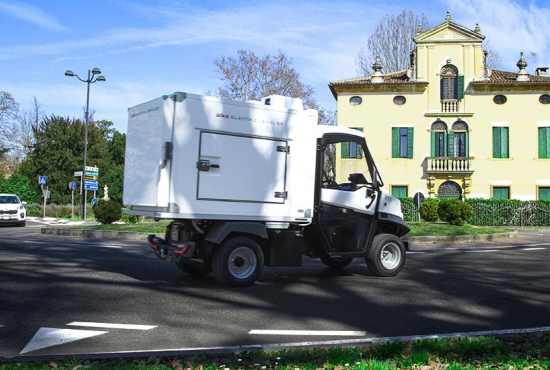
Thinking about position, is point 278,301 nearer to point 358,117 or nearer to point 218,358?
point 218,358

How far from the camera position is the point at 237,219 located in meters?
7.64

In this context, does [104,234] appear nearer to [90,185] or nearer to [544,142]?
[90,185]

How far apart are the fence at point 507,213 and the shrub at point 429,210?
7357mm

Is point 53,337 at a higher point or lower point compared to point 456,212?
lower

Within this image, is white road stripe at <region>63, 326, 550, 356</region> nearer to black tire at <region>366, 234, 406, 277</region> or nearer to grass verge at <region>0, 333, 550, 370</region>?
grass verge at <region>0, 333, 550, 370</region>

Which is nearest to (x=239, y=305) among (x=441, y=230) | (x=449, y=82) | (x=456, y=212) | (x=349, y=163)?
(x=349, y=163)

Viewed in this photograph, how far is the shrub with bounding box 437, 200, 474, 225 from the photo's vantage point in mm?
20908

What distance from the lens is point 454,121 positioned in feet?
117

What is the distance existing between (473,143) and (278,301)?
31714mm

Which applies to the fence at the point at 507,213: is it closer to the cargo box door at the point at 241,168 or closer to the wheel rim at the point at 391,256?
the wheel rim at the point at 391,256

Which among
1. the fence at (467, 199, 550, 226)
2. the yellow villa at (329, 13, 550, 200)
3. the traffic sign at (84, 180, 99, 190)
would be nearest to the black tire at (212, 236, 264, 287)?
the fence at (467, 199, 550, 226)

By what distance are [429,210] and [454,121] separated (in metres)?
14.7

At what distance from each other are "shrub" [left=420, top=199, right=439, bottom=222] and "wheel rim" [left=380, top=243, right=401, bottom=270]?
14.4 metres

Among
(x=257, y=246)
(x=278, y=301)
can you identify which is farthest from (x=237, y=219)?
(x=278, y=301)
